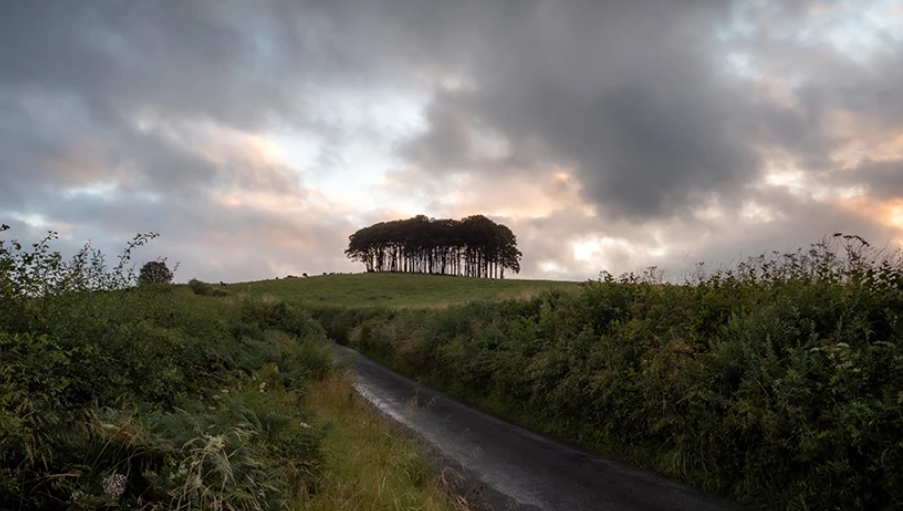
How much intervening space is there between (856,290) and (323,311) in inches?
1435

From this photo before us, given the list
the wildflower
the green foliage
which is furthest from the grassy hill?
the wildflower

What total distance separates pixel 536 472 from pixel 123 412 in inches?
259

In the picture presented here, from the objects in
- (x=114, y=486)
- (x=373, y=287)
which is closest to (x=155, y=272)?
(x=114, y=486)

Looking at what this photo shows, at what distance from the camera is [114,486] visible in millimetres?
4250

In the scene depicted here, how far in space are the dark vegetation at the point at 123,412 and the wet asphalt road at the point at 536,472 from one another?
314 centimetres

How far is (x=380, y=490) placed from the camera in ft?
21.2

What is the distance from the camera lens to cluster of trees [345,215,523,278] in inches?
3462

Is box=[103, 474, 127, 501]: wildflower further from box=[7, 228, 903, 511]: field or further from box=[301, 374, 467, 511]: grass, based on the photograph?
box=[301, 374, 467, 511]: grass

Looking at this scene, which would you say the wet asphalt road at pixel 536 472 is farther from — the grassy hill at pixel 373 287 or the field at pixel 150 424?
the grassy hill at pixel 373 287

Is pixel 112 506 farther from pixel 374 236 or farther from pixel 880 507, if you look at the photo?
pixel 374 236

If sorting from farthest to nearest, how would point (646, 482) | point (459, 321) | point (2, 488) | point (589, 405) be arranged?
point (459, 321) < point (589, 405) < point (646, 482) < point (2, 488)

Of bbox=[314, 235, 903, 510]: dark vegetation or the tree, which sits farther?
the tree

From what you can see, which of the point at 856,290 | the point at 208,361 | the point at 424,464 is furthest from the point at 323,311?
the point at 856,290

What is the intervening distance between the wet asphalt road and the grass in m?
0.99
